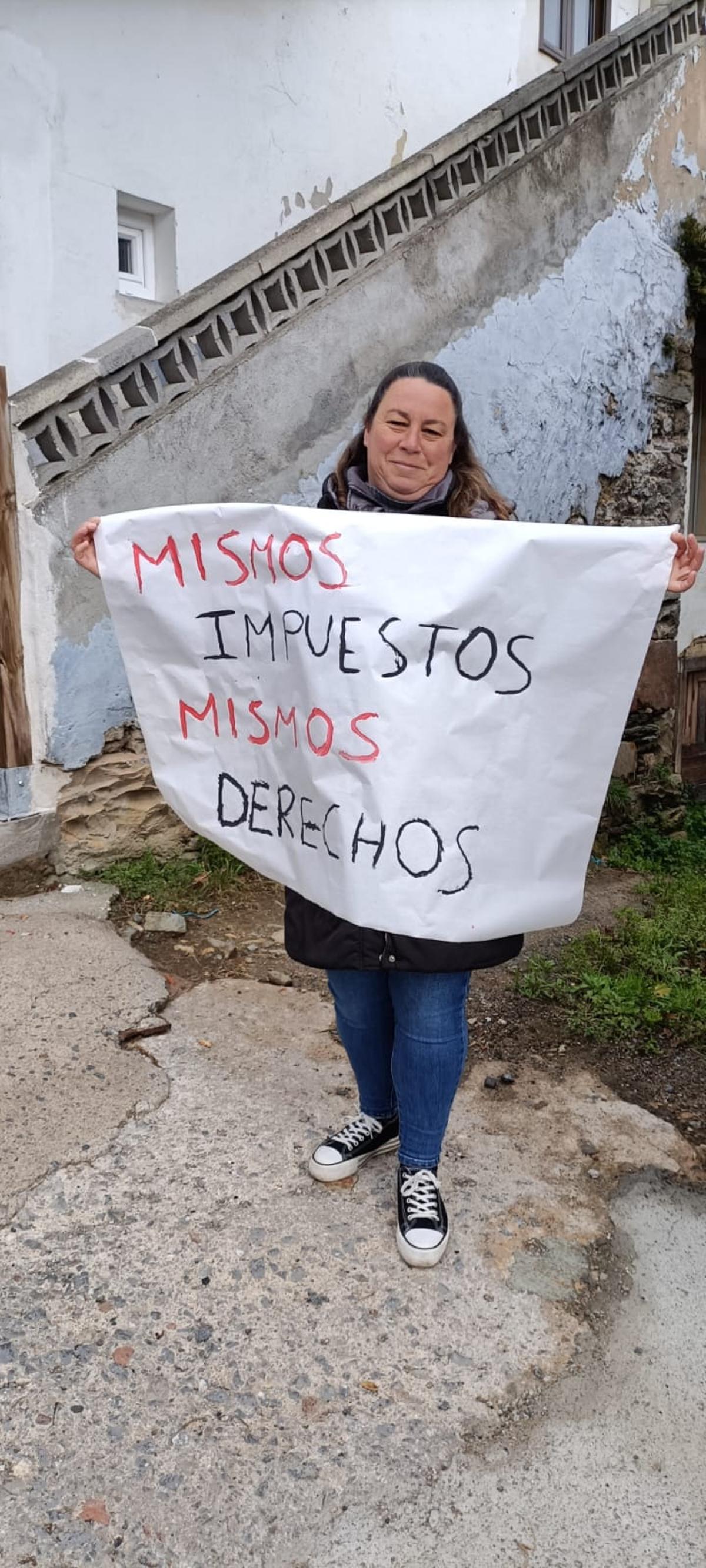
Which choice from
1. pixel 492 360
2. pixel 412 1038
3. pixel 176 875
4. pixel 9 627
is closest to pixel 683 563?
pixel 412 1038

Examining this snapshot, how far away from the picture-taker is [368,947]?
196cm

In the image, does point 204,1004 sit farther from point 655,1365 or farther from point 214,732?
point 655,1365

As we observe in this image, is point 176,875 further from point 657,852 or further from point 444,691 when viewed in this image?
point 657,852

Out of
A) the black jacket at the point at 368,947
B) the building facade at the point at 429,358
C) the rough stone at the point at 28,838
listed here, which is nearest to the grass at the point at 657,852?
the building facade at the point at 429,358

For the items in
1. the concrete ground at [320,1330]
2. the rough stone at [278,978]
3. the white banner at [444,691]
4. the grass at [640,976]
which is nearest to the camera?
the concrete ground at [320,1330]

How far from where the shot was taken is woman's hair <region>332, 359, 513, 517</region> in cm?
200

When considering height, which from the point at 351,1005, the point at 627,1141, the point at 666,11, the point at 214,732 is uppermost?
the point at 666,11

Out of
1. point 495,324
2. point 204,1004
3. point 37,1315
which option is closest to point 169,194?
point 495,324

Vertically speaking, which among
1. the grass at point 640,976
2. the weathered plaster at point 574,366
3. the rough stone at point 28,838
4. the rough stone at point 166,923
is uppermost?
the weathered plaster at point 574,366

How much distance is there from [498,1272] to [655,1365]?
33 centimetres

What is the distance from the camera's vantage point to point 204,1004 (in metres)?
3.14

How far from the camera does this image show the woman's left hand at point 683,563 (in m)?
1.89

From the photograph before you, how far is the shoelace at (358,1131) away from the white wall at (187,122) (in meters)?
4.13

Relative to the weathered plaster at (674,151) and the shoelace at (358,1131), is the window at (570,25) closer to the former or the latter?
the weathered plaster at (674,151)
